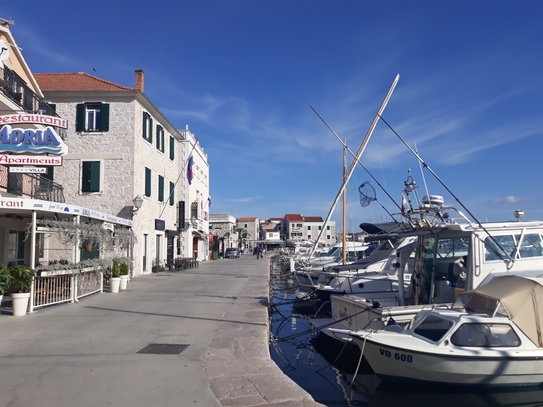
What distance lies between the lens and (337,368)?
10305 mm

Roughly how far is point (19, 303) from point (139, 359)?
5.67 meters

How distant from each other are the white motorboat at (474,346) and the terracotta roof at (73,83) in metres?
20.7

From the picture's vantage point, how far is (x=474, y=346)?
800 centimetres

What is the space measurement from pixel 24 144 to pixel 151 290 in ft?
24.3

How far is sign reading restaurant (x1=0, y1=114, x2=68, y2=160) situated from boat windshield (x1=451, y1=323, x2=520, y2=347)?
11.6 metres

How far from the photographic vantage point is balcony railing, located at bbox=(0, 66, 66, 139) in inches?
663

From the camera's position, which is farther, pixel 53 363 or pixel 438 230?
pixel 438 230

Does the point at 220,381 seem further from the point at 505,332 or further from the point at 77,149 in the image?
the point at 77,149

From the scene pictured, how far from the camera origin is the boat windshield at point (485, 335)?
26.4 feet

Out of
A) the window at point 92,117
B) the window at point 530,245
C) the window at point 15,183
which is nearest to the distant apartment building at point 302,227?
the window at point 92,117

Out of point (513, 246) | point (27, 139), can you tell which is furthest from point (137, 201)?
point (513, 246)

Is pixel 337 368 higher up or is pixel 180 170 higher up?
pixel 180 170

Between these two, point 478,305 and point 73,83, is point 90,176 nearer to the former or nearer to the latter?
point 73,83

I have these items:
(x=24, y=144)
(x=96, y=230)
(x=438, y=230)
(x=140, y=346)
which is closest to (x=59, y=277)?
(x=96, y=230)
